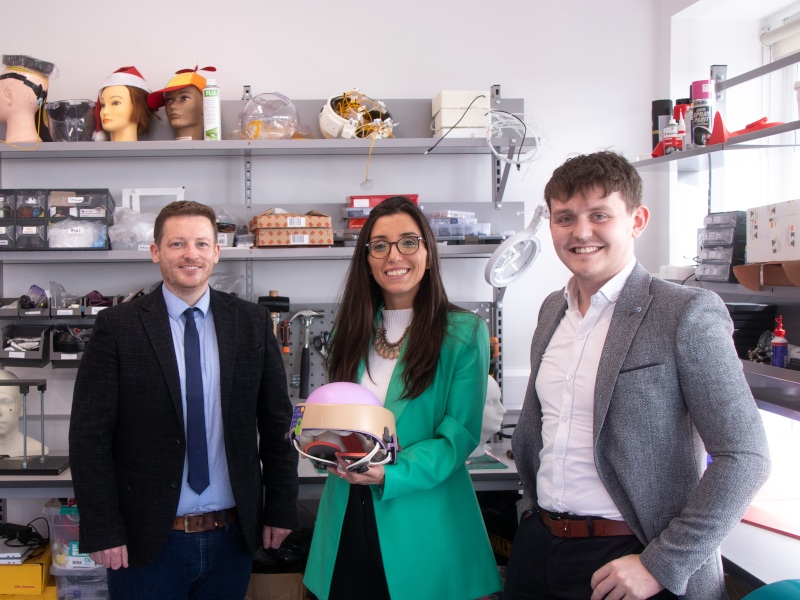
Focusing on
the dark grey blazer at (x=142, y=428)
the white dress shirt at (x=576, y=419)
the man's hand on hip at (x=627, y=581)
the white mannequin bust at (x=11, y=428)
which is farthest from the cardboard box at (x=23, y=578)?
the man's hand on hip at (x=627, y=581)

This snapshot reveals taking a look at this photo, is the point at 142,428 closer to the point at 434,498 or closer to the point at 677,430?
the point at 434,498

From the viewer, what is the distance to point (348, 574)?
1.59 m

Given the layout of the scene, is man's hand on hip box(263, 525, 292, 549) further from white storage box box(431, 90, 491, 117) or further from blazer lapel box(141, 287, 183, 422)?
white storage box box(431, 90, 491, 117)

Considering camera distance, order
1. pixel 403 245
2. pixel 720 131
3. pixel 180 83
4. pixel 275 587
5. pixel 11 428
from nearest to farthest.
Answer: pixel 403 245 → pixel 720 131 → pixel 275 587 → pixel 11 428 → pixel 180 83

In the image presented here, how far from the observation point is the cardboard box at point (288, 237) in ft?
9.12

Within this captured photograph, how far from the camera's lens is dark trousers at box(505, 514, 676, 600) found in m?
1.28

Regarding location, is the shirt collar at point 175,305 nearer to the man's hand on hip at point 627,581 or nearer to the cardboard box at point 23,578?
the man's hand on hip at point 627,581

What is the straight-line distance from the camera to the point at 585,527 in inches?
51.5

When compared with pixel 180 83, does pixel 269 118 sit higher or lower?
lower

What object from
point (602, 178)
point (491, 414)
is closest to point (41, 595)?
point (491, 414)

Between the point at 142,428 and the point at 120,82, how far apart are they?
164 centimetres

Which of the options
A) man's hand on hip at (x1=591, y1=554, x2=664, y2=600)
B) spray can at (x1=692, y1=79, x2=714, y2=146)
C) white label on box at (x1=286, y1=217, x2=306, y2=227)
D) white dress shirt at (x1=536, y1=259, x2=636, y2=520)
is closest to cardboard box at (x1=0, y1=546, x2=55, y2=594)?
→ white label on box at (x1=286, y1=217, x2=306, y2=227)

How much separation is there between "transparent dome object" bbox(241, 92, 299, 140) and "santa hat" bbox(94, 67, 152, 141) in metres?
0.42

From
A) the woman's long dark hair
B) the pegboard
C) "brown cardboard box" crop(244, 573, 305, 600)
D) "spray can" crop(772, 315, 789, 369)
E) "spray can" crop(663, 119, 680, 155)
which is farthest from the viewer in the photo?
the pegboard
